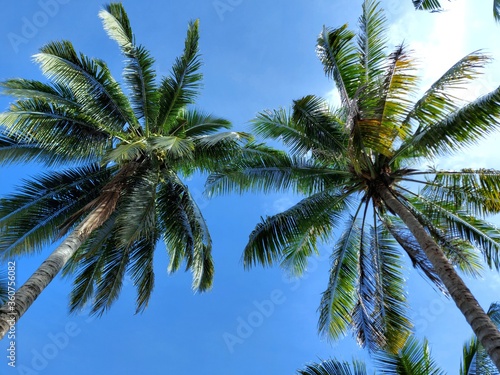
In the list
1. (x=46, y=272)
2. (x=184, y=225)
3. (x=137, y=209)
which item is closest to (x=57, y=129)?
(x=137, y=209)

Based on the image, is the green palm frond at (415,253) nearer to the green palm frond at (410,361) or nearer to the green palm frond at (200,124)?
the green palm frond at (410,361)

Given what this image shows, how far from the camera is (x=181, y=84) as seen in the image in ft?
42.5

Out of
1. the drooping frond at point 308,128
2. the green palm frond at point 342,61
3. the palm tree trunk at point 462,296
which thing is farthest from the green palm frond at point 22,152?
the palm tree trunk at point 462,296

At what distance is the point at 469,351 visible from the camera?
9.27 m

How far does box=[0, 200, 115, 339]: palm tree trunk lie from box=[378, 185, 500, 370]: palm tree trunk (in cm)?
621

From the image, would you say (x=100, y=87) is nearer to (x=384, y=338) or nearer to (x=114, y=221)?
(x=114, y=221)

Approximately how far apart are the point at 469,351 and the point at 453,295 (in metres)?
2.48

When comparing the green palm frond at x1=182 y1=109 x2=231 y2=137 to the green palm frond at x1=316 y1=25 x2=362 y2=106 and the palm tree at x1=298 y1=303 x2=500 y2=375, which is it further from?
the palm tree at x1=298 y1=303 x2=500 y2=375

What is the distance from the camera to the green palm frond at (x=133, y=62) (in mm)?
12312

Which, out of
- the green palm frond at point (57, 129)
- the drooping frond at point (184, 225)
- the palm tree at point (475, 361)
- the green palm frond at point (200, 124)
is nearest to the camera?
the palm tree at point (475, 361)

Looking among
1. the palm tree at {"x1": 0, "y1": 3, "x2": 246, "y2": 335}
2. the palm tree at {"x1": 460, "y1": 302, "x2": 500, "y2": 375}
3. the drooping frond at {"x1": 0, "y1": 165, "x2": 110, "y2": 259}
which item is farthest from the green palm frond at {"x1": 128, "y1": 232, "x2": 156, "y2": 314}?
the palm tree at {"x1": 460, "y1": 302, "x2": 500, "y2": 375}

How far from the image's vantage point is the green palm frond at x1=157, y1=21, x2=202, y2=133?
505 inches

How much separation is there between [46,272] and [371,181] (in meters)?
7.10

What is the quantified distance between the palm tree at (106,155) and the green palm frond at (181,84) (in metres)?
0.03
